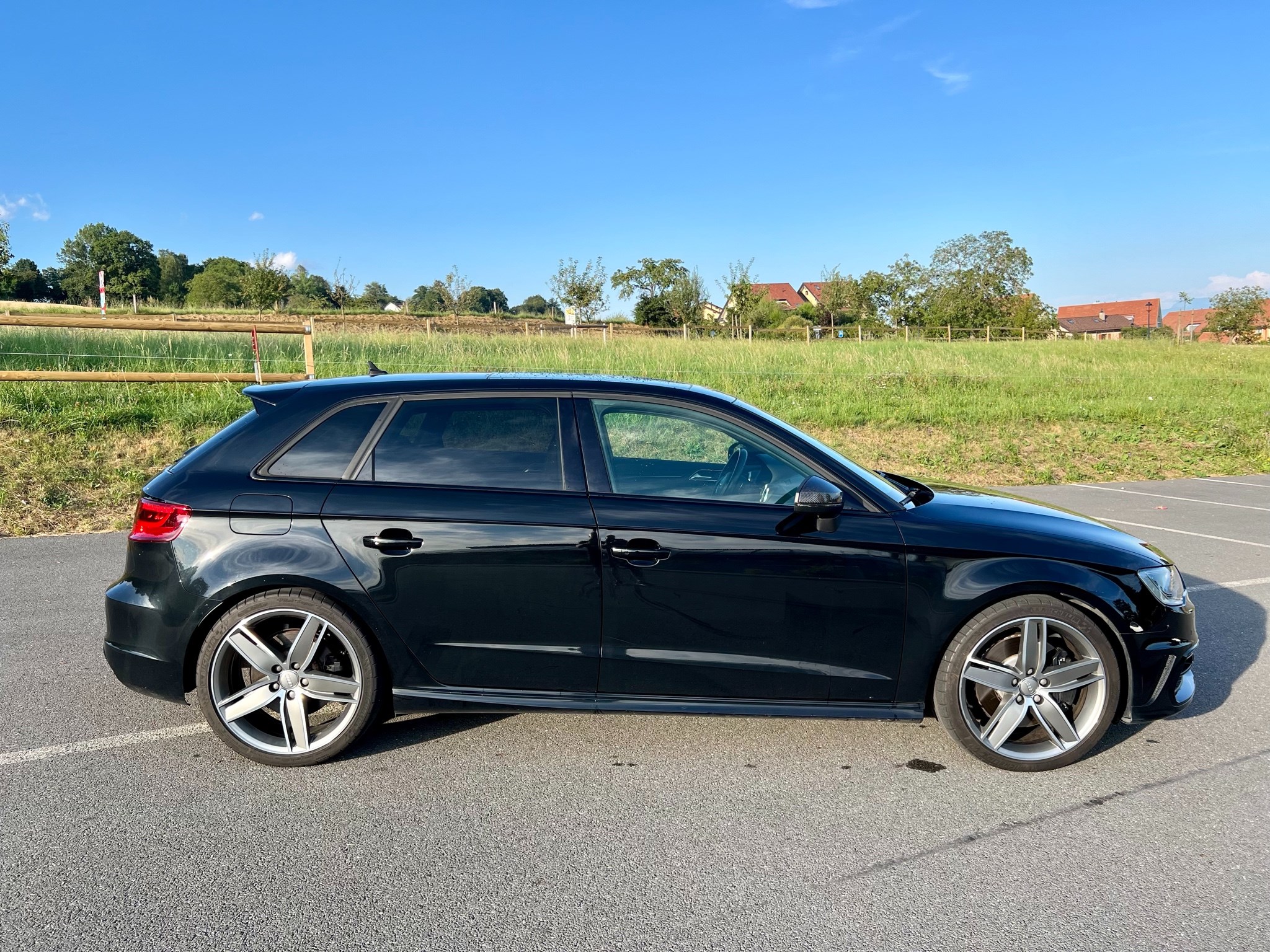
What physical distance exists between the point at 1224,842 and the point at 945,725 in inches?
38.5

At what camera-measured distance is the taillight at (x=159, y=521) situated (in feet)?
11.6

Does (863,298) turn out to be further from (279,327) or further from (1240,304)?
(279,327)

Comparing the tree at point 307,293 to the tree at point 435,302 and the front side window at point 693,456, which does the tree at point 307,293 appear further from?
the front side window at point 693,456

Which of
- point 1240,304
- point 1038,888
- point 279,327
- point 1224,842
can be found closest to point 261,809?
point 1038,888

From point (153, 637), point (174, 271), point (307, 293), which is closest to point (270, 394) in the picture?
point (153, 637)

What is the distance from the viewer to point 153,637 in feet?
11.6

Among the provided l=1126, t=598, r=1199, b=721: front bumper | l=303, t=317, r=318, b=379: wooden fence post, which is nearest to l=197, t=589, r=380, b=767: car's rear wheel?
l=1126, t=598, r=1199, b=721: front bumper

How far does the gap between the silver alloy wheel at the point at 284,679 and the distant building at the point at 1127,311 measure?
130 m

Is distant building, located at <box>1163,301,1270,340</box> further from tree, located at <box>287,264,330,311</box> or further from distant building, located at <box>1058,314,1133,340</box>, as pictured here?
tree, located at <box>287,264,330,311</box>

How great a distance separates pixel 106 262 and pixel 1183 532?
95522 mm

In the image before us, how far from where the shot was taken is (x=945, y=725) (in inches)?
142

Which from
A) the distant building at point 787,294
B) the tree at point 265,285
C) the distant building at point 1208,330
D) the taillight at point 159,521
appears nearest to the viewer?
the taillight at point 159,521

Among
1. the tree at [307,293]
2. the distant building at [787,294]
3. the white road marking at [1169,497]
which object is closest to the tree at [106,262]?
the tree at [307,293]

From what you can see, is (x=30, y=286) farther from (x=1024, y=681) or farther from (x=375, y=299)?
(x=1024, y=681)
